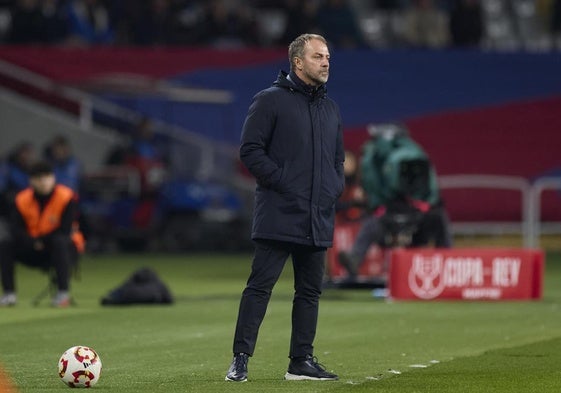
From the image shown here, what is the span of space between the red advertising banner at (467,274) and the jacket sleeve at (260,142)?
26.5 ft

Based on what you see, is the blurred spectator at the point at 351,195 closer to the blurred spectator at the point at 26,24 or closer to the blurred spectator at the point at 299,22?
the blurred spectator at the point at 299,22

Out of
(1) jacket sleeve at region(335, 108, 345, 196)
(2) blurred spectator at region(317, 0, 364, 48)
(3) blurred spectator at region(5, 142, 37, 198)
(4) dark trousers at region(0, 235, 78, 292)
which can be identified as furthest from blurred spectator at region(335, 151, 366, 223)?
(1) jacket sleeve at region(335, 108, 345, 196)

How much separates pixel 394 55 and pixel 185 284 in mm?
9219

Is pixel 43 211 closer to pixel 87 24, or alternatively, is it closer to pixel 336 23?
pixel 87 24

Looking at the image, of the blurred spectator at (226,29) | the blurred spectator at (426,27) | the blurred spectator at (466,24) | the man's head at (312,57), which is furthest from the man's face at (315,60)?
the blurred spectator at (426,27)

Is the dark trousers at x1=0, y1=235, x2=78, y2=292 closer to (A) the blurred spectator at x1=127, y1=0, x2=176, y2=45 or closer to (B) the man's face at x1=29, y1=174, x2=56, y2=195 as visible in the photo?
(B) the man's face at x1=29, y1=174, x2=56, y2=195

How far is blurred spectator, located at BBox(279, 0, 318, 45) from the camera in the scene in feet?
101

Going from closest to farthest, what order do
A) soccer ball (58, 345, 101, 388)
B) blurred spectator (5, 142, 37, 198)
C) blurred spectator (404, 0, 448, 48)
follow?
1. soccer ball (58, 345, 101, 388)
2. blurred spectator (5, 142, 37, 198)
3. blurred spectator (404, 0, 448, 48)

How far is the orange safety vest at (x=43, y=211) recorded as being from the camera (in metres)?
18.9

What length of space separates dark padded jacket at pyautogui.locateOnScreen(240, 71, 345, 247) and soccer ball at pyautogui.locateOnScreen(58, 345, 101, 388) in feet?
4.47

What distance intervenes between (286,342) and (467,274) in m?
5.16

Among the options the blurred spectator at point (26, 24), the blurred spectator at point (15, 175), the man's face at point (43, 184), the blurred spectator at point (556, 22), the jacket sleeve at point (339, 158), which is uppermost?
the blurred spectator at point (556, 22)

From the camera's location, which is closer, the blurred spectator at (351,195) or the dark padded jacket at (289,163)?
the dark padded jacket at (289,163)

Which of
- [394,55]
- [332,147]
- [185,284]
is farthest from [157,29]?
[332,147]
